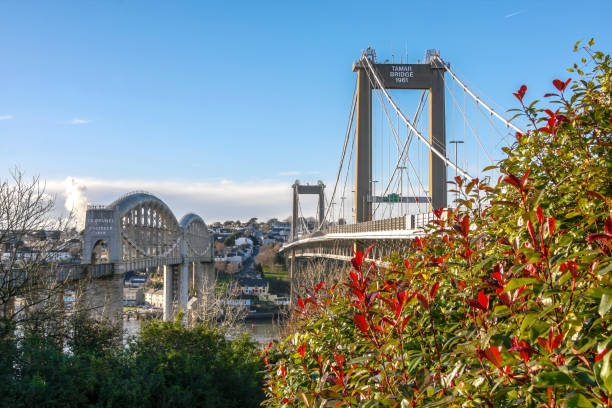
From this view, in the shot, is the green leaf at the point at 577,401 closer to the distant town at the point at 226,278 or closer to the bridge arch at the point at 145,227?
the distant town at the point at 226,278

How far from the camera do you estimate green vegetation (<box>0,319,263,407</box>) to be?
8.99m

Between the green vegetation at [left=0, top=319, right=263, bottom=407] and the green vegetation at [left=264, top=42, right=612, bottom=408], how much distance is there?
7067mm

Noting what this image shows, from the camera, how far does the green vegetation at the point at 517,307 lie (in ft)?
5.01

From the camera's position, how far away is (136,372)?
9.94 metres

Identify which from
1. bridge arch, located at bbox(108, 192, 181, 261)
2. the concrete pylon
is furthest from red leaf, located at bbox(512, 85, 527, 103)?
the concrete pylon

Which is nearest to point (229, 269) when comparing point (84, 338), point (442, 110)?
A: point (442, 110)

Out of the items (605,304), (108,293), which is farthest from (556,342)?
(108,293)

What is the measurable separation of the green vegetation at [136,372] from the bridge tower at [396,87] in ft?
42.0

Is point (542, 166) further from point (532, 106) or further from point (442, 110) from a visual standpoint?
point (442, 110)

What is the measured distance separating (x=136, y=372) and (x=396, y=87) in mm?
19995

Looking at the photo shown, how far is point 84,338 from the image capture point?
1364cm

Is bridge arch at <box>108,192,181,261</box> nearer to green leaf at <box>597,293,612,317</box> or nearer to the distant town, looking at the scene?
the distant town

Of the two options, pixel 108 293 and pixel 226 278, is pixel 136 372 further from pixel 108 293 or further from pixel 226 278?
pixel 226 278

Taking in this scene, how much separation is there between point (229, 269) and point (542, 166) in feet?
276
